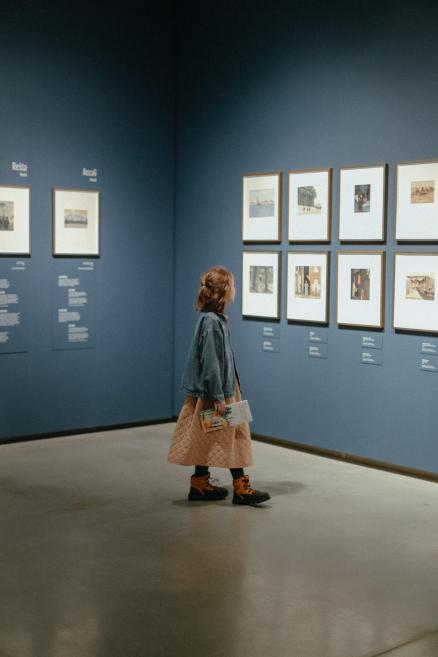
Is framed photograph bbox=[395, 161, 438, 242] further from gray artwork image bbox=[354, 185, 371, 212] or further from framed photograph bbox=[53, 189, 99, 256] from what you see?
framed photograph bbox=[53, 189, 99, 256]

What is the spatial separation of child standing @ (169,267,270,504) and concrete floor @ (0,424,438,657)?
1.12ft

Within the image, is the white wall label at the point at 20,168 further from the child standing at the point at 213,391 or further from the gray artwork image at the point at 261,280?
the child standing at the point at 213,391

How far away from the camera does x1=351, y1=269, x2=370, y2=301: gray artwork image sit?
26.0 ft

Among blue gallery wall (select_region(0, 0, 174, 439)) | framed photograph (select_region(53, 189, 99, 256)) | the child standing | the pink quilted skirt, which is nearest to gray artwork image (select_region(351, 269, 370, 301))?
the child standing

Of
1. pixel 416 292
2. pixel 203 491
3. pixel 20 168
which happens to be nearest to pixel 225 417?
pixel 203 491

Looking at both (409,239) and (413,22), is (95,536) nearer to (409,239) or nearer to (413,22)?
(409,239)

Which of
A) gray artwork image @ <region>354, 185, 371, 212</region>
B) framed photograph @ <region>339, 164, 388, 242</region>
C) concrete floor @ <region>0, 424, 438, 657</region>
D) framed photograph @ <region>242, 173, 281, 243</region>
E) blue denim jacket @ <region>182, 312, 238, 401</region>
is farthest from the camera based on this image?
framed photograph @ <region>242, 173, 281, 243</region>

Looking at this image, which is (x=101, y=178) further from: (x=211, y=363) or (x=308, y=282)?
(x=211, y=363)

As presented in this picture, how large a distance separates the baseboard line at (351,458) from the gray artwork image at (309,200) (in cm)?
209

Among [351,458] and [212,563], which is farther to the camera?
[351,458]

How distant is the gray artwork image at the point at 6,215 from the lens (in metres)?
8.60

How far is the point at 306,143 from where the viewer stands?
8.45m

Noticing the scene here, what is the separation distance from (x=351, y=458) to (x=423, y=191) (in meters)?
2.35

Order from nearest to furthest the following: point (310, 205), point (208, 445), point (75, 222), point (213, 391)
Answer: point (213, 391) < point (208, 445) < point (310, 205) < point (75, 222)
